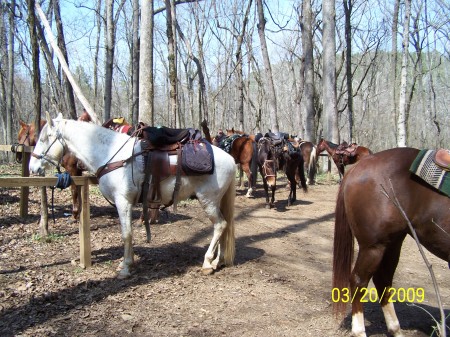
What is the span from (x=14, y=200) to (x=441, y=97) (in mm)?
54896

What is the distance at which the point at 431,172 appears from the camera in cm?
320

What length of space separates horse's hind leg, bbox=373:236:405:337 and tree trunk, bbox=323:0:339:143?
1272 centimetres

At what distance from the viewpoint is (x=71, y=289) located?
4.27 metres

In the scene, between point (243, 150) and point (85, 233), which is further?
point (243, 150)

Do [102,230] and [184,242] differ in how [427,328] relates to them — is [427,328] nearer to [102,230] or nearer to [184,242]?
[184,242]

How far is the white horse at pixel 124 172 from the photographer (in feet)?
15.9

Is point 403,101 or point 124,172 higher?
point 403,101

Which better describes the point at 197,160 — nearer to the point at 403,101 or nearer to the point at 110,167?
the point at 110,167

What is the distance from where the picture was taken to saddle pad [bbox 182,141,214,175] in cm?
496

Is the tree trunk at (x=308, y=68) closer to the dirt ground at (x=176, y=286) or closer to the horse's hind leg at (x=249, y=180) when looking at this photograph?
the horse's hind leg at (x=249, y=180)

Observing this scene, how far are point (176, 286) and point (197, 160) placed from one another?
166 centimetres

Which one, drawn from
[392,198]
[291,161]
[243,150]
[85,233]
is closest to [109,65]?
[243,150]

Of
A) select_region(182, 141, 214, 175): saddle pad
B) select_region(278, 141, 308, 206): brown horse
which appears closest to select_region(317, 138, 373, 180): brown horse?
select_region(278, 141, 308, 206): brown horse

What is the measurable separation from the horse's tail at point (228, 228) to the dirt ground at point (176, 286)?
23 cm
